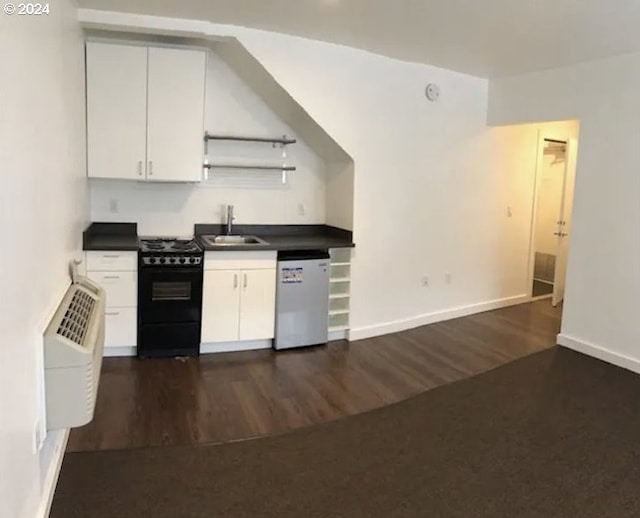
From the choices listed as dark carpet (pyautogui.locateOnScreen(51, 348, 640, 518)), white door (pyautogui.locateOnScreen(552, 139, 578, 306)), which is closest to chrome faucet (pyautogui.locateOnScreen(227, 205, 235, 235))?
dark carpet (pyautogui.locateOnScreen(51, 348, 640, 518))

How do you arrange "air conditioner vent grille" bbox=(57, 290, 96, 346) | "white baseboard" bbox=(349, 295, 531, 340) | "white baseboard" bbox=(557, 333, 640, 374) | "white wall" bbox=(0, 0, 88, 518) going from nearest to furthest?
"white wall" bbox=(0, 0, 88, 518) < "air conditioner vent grille" bbox=(57, 290, 96, 346) < "white baseboard" bbox=(557, 333, 640, 374) < "white baseboard" bbox=(349, 295, 531, 340)

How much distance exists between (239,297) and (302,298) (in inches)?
21.0

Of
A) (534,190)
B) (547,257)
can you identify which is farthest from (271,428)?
(547,257)

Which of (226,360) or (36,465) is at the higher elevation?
(36,465)

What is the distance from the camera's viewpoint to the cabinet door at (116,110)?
405 centimetres

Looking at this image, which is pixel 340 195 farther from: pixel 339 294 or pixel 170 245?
pixel 170 245

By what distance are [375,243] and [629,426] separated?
2.44m

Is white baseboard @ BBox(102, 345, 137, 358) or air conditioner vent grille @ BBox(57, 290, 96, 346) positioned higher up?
air conditioner vent grille @ BBox(57, 290, 96, 346)

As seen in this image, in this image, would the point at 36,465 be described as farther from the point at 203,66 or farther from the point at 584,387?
the point at 584,387

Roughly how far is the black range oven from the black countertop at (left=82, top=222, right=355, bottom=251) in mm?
155

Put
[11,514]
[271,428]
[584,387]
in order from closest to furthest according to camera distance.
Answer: [11,514]
[271,428]
[584,387]

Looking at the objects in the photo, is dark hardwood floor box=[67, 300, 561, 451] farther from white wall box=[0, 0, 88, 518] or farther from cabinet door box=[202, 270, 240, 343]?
white wall box=[0, 0, 88, 518]

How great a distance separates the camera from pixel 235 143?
4.81 metres

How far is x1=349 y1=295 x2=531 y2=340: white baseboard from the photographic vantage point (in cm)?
492
